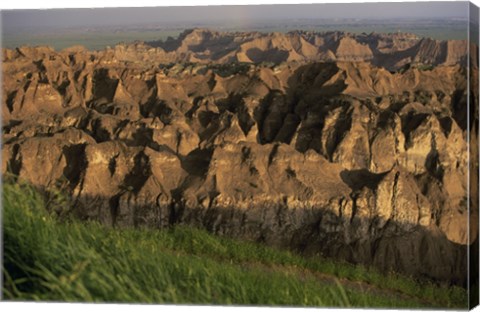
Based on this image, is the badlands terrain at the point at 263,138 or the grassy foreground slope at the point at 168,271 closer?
the grassy foreground slope at the point at 168,271

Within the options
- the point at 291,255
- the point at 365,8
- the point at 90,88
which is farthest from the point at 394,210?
the point at 90,88

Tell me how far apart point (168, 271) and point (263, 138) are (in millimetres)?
2601

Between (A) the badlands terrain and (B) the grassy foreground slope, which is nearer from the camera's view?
(B) the grassy foreground slope

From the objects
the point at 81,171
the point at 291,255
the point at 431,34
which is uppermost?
the point at 431,34

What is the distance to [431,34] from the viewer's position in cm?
673

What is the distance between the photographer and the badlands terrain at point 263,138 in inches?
276

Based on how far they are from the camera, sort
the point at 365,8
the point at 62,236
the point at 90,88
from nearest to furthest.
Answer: the point at 62,236
the point at 365,8
the point at 90,88

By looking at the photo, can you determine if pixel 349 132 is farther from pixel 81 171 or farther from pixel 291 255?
pixel 81 171

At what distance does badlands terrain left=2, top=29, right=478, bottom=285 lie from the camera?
7008mm

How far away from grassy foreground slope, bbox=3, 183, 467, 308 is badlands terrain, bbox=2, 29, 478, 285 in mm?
162

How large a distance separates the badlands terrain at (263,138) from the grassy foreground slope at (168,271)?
162 millimetres

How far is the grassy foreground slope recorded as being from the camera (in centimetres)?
517

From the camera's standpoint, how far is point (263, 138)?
8195mm

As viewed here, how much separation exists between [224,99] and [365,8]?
1.83m
